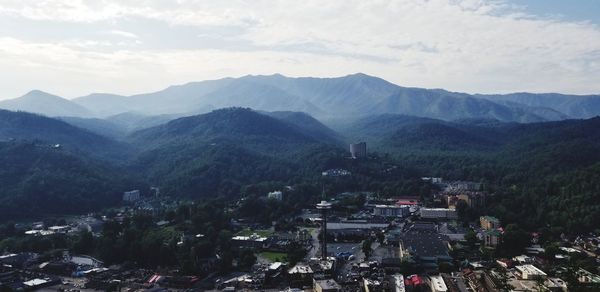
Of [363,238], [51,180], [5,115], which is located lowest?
[363,238]

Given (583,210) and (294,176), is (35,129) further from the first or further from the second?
(583,210)

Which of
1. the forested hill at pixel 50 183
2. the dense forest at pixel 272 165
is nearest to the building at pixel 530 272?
the dense forest at pixel 272 165

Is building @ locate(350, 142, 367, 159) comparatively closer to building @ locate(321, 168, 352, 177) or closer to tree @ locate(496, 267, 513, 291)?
building @ locate(321, 168, 352, 177)

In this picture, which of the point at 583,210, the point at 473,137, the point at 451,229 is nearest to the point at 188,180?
the point at 451,229

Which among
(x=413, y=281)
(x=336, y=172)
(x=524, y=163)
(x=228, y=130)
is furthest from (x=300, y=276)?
(x=228, y=130)

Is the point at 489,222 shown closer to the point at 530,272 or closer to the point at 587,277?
the point at 530,272

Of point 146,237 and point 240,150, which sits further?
point 240,150
